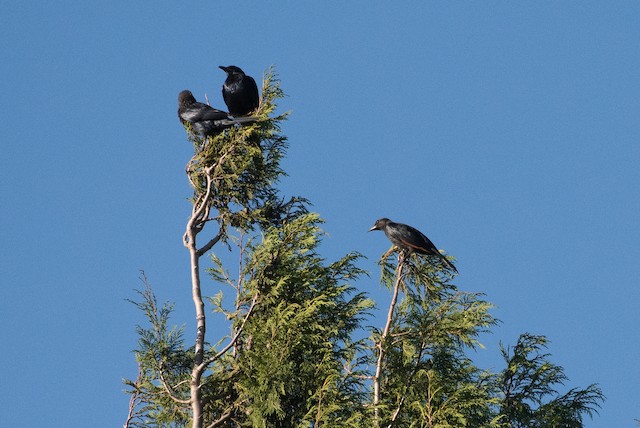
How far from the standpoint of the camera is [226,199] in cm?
2047

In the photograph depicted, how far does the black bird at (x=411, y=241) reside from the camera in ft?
63.4

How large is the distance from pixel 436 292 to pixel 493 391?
3.12m

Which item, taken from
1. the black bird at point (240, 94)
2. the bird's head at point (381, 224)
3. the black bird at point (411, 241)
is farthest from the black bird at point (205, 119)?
the black bird at point (411, 241)

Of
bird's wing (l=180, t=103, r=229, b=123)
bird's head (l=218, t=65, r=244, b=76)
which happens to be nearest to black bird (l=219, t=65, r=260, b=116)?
bird's head (l=218, t=65, r=244, b=76)

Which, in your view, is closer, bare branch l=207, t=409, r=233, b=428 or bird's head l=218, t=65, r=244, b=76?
bare branch l=207, t=409, r=233, b=428

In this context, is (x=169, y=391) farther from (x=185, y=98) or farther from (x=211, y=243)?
(x=185, y=98)

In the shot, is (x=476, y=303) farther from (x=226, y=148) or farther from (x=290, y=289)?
(x=226, y=148)

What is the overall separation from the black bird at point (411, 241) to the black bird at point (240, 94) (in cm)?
404

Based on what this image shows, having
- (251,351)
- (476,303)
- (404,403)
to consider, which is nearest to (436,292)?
(476,303)

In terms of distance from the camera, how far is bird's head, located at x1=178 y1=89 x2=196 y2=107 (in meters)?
21.4

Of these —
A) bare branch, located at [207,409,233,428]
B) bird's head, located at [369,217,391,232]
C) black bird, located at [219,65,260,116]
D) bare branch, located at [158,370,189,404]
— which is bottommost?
bare branch, located at [207,409,233,428]

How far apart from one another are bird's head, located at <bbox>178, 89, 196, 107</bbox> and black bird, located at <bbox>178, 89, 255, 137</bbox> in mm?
152

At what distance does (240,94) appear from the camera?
73.0ft

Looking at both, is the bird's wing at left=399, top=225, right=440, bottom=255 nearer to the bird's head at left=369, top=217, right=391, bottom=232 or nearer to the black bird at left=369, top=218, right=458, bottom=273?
the black bird at left=369, top=218, right=458, bottom=273
